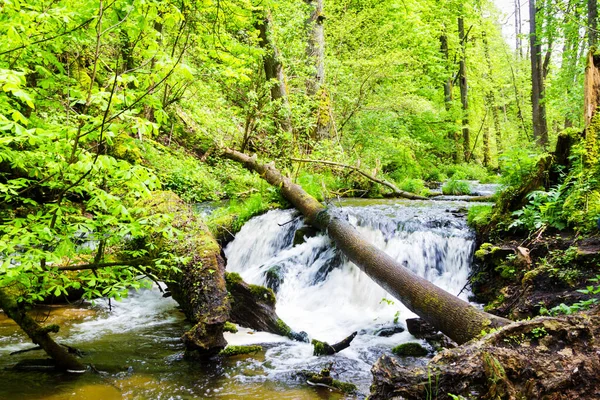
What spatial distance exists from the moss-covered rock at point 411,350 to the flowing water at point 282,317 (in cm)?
17

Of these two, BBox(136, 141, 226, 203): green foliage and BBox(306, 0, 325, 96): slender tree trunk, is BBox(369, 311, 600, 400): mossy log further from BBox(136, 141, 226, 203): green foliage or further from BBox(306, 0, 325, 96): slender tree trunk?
BBox(306, 0, 325, 96): slender tree trunk

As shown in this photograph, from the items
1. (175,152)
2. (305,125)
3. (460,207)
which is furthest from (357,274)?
(175,152)

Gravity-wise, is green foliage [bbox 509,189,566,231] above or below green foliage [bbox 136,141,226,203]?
below

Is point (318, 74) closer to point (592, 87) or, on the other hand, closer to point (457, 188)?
point (457, 188)

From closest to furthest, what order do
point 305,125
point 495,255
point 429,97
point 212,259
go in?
point 212,259 → point 495,255 → point 305,125 → point 429,97

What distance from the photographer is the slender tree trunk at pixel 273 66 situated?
11672 mm

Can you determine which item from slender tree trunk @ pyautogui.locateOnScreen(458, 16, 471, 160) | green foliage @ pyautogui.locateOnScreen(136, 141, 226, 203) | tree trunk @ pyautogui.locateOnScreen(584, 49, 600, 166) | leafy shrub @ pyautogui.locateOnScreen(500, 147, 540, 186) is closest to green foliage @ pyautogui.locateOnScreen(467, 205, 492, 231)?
leafy shrub @ pyautogui.locateOnScreen(500, 147, 540, 186)

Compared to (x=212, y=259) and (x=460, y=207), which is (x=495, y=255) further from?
(x=212, y=259)

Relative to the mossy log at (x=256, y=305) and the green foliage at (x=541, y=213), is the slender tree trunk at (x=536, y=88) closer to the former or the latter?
the green foliage at (x=541, y=213)

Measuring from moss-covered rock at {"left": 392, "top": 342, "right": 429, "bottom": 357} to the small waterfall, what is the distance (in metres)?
0.24

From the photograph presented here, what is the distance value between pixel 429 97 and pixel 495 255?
53.5 ft

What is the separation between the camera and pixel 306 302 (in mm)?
6957

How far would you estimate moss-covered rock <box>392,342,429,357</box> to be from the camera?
4.81 meters

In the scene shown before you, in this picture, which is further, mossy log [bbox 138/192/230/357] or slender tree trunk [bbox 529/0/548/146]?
slender tree trunk [bbox 529/0/548/146]
